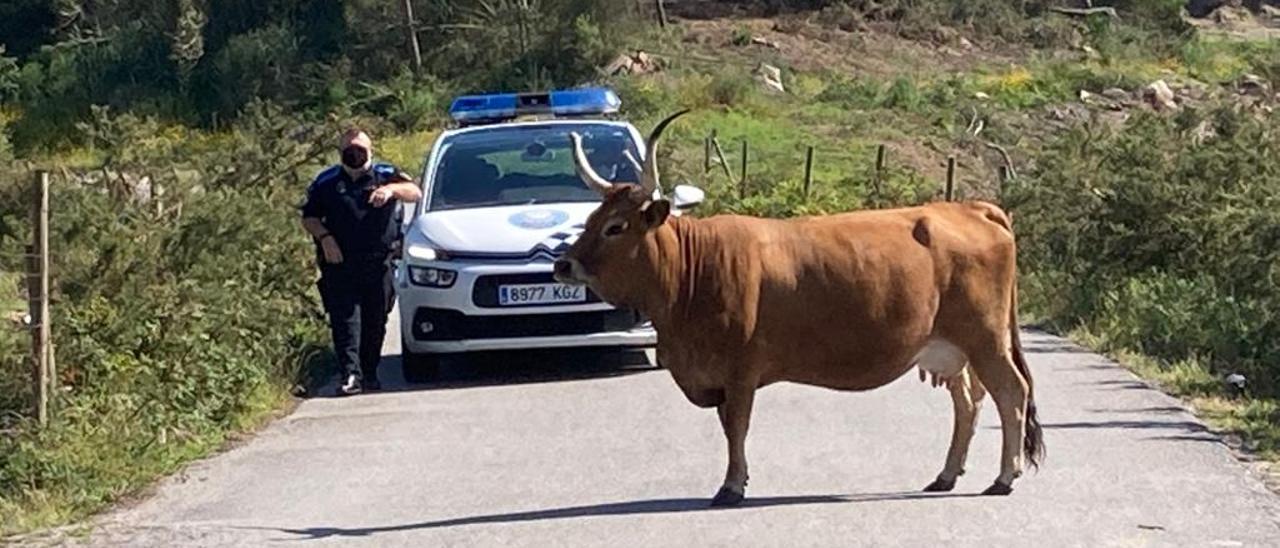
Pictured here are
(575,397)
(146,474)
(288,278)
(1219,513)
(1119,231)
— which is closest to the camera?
(1219,513)

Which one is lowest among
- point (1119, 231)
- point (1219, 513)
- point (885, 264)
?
point (1119, 231)

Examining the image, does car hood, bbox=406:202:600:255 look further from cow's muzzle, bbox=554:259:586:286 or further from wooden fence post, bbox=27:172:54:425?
cow's muzzle, bbox=554:259:586:286

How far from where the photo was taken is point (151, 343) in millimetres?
13453

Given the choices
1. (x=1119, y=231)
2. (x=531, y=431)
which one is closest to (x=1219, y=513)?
(x=531, y=431)

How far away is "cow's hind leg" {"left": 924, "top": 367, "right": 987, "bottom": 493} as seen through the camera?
10578 millimetres

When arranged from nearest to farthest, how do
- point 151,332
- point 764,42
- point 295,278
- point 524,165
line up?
1. point 151,332
2. point 524,165
3. point 295,278
4. point 764,42

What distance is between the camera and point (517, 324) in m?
15.2

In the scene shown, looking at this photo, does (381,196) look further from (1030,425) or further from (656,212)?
(1030,425)

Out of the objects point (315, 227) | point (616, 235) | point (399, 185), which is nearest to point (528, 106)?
point (399, 185)

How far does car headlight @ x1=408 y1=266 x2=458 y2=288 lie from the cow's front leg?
512cm

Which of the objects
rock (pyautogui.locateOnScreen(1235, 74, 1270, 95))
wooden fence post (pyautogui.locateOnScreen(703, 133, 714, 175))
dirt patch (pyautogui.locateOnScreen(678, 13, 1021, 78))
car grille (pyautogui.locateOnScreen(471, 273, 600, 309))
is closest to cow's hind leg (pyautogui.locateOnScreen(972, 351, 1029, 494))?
car grille (pyautogui.locateOnScreen(471, 273, 600, 309))

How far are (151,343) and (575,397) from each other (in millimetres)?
2662

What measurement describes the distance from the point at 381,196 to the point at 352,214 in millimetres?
266

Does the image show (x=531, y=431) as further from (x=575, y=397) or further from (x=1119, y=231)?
(x=1119, y=231)
